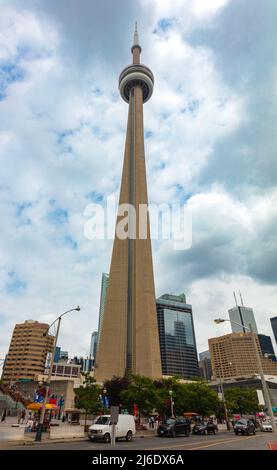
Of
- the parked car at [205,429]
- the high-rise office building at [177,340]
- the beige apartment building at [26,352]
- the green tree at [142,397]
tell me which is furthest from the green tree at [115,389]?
the high-rise office building at [177,340]

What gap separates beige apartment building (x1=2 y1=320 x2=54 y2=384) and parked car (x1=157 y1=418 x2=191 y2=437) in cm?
12539

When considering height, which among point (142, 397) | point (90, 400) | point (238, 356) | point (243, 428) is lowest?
point (243, 428)

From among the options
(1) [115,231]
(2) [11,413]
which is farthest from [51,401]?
(1) [115,231]

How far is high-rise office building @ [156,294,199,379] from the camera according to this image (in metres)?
172

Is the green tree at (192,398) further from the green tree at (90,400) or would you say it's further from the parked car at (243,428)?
the green tree at (90,400)

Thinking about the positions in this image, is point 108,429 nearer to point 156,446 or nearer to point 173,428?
point 156,446

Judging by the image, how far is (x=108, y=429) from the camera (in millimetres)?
20594

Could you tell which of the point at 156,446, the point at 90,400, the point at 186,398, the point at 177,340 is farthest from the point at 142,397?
the point at 177,340

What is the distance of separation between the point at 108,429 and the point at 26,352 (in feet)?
468

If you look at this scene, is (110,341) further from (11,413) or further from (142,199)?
(142,199)

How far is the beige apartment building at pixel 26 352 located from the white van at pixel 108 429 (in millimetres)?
129551

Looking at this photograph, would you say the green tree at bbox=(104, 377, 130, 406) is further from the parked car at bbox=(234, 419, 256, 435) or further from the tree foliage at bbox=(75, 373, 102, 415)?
the parked car at bbox=(234, 419, 256, 435)

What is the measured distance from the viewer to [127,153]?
88.7 m
